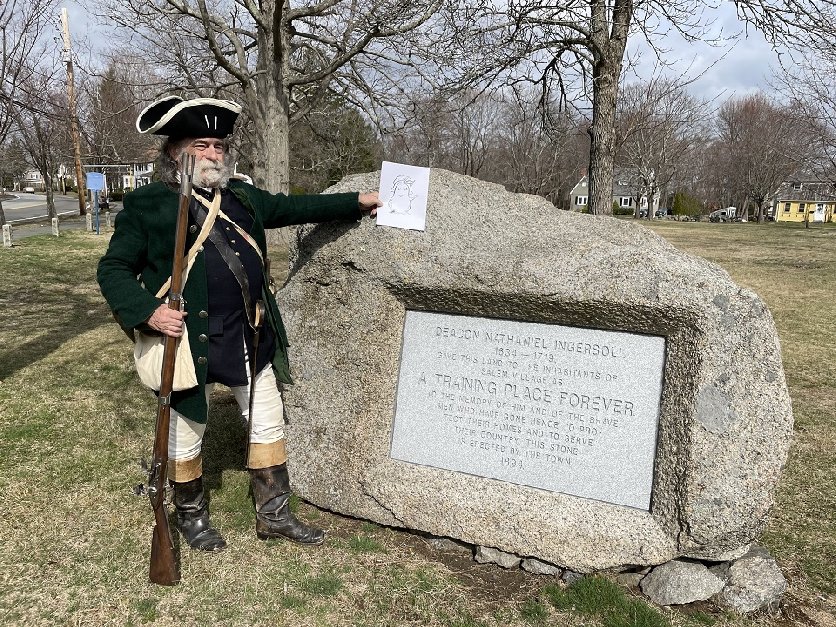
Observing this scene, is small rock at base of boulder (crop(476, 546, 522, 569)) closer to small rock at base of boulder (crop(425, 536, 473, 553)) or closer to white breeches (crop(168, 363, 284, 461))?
small rock at base of boulder (crop(425, 536, 473, 553))

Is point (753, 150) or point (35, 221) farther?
point (753, 150)

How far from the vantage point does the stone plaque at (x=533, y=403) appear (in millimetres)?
2807

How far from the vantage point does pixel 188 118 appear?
2695 millimetres

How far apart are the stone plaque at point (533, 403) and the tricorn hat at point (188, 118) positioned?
4.31ft

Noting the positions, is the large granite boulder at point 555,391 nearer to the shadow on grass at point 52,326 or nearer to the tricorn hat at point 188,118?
the tricorn hat at point 188,118

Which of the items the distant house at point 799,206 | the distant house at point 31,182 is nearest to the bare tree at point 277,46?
the distant house at point 799,206

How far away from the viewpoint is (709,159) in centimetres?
5325

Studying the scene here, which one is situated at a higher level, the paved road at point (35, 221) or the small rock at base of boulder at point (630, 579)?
the paved road at point (35, 221)

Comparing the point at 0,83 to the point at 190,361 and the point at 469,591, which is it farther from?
the point at 469,591

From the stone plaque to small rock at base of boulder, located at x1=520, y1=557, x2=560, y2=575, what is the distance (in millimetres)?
365

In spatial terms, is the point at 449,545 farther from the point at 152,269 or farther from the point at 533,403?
the point at 152,269

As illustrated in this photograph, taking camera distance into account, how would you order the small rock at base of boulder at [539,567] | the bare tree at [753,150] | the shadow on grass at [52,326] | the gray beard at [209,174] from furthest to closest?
1. the bare tree at [753,150]
2. the shadow on grass at [52,326]
3. the small rock at base of boulder at [539,567]
4. the gray beard at [209,174]

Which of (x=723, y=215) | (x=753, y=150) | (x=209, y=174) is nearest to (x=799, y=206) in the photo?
(x=723, y=215)

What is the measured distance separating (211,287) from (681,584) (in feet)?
8.28
